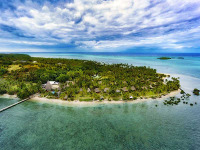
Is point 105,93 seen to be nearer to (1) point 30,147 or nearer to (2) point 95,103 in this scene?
(2) point 95,103

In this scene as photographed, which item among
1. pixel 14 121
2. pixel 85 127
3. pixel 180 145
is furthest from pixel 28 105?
pixel 180 145

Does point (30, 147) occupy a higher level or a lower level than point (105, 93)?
lower

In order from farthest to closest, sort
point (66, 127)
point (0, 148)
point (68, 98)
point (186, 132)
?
point (68, 98) < point (66, 127) < point (186, 132) < point (0, 148)

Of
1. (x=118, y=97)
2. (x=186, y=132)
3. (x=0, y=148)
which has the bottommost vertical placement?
(x=0, y=148)

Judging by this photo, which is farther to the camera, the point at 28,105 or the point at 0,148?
the point at 28,105

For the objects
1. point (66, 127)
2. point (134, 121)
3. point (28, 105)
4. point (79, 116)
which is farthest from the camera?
point (28, 105)

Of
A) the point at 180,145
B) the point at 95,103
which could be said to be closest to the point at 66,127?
the point at 95,103

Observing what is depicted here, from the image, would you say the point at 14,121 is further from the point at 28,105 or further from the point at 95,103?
the point at 95,103
